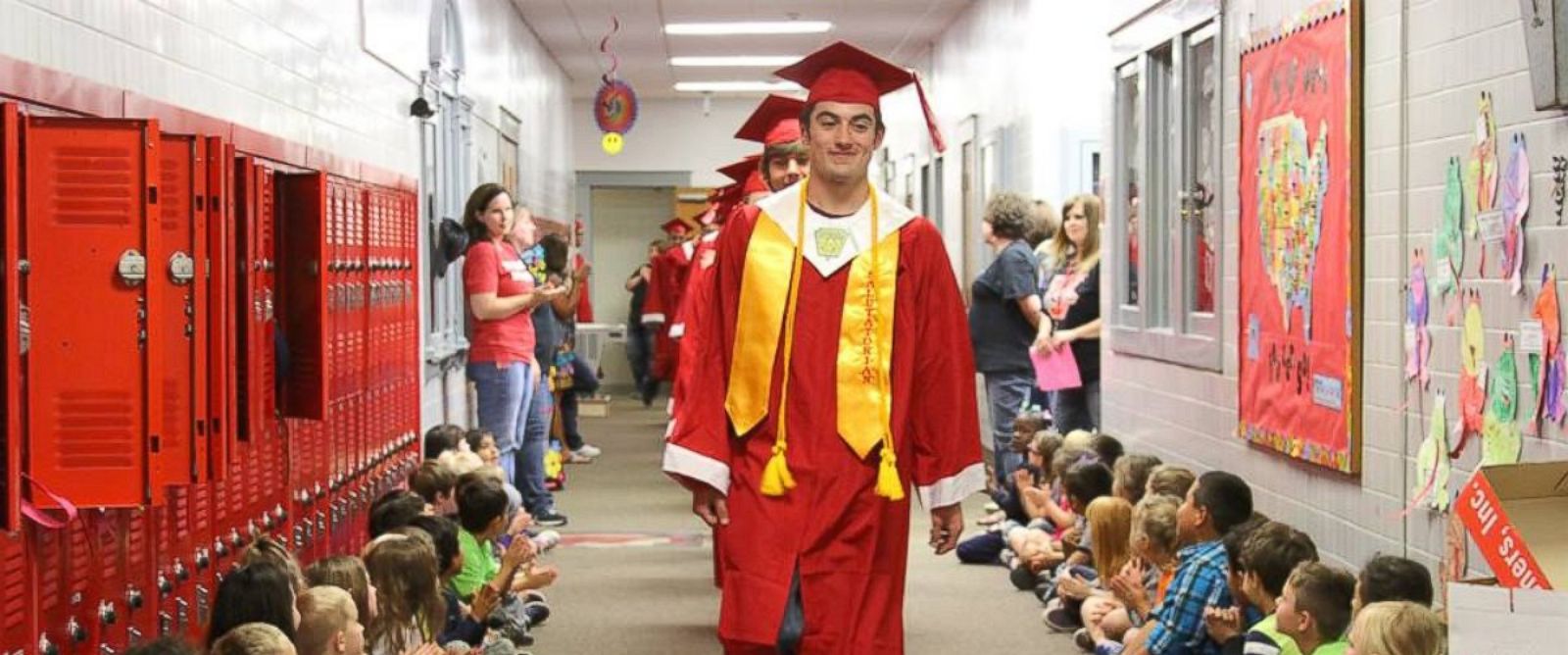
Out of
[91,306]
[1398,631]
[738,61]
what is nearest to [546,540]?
[91,306]

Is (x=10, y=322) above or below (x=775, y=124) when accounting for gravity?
below

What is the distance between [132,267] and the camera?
4199 mm

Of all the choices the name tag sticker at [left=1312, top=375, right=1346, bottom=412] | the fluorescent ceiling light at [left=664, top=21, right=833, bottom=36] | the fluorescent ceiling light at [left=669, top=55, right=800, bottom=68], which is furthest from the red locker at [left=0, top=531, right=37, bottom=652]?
the fluorescent ceiling light at [left=669, top=55, right=800, bottom=68]

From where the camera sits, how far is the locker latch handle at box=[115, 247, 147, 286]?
4.18m

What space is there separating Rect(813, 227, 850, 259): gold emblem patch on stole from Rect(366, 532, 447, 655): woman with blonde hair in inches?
67.8

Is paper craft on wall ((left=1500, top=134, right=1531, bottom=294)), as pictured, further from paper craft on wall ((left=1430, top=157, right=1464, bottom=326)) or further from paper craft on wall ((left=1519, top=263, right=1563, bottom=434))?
paper craft on wall ((left=1430, top=157, right=1464, bottom=326))

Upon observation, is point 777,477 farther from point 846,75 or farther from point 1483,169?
point 1483,169

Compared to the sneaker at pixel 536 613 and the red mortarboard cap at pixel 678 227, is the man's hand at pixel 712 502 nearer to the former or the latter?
the sneaker at pixel 536 613

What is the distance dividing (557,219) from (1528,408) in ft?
53.5

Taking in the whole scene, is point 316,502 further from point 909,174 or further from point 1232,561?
point 909,174

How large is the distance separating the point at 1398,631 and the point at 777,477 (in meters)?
1.18

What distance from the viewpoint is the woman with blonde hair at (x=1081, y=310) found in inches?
409

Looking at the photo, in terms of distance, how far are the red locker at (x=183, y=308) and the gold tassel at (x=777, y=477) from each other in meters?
1.08

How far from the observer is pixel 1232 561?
225 inches
